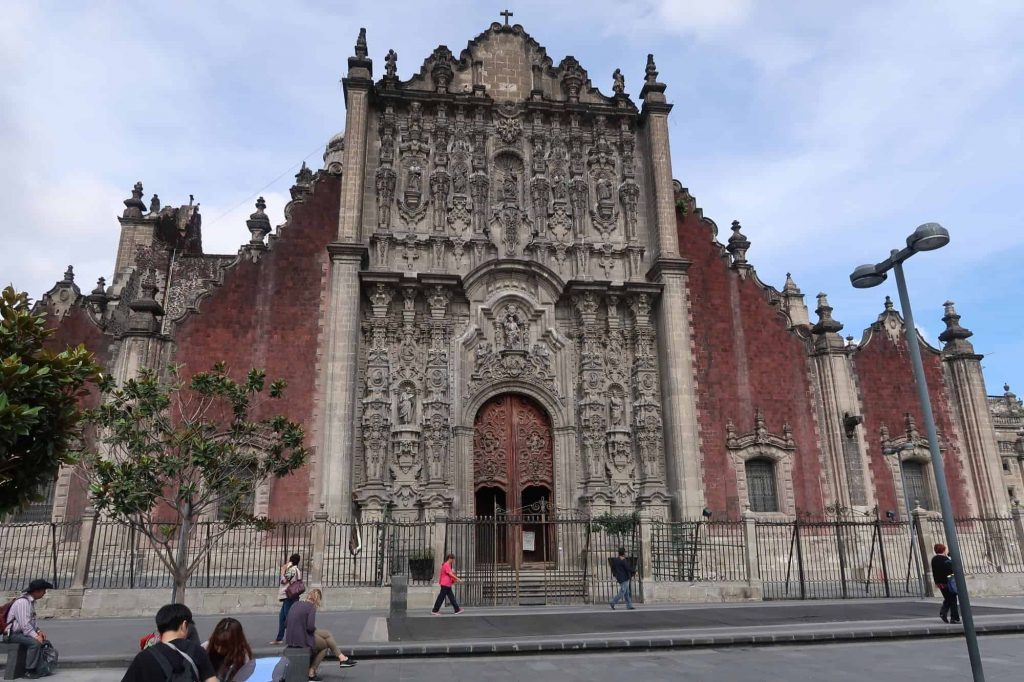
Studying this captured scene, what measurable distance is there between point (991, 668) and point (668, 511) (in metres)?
11.8

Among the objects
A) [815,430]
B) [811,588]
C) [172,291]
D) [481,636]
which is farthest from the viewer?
[172,291]

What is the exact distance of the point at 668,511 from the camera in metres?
20.3

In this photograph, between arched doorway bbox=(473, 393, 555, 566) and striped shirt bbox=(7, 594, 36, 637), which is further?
arched doorway bbox=(473, 393, 555, 566)

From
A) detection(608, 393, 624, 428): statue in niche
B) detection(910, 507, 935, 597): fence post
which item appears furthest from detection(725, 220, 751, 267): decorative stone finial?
detection(910, 507, 935, 597): fence post

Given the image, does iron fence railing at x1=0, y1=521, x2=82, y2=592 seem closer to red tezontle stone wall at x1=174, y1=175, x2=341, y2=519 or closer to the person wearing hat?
red tezontle stone wall at x1=174, y1=175, x2=341, y2=519

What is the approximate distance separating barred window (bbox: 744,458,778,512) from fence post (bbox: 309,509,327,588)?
12.9 metres

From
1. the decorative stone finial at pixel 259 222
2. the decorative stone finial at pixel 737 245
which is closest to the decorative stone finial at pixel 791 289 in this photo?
the decorative stone finial at pixel 737 245

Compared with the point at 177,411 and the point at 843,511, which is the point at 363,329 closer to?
the point at 177,411

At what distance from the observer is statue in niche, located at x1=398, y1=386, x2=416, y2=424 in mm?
20094

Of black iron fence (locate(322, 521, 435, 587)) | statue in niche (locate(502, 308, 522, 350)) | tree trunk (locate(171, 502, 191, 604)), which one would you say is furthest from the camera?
statue in niche (locate(502, 308, 522, 350))

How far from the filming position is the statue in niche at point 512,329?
2156 centimetres

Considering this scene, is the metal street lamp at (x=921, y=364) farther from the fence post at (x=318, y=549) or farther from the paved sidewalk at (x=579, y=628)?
the fence post at (x=318, y=549)

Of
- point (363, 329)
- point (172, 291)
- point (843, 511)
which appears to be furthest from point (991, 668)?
point (172, 291)

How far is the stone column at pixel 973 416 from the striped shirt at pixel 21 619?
25879mm
